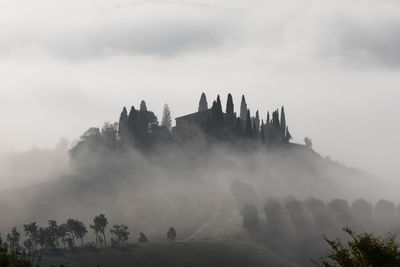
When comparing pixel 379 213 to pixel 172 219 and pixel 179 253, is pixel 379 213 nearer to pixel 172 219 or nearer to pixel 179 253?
Answer: pixel 172 219

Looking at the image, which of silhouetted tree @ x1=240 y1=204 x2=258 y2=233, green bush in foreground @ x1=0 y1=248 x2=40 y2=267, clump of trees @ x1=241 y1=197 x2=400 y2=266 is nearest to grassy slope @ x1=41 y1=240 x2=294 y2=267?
clump of trees @ x1=241 y1=197 x2=400 y2=266

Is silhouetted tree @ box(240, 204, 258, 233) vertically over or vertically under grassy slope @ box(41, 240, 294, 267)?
over

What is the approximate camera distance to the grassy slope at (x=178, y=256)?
452 ft

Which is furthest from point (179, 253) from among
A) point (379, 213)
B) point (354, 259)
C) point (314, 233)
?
point (354, 259)

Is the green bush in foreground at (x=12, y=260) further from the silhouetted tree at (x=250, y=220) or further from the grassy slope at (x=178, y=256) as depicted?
the silhouetted tree at (x=250, y=220)

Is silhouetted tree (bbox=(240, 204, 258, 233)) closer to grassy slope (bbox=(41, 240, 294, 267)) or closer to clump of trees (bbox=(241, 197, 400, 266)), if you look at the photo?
clump of trees (bbox=(241, 197, 400, 266))

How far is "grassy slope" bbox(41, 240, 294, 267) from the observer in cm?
13775

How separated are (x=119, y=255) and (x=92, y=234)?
→ 1585 inches

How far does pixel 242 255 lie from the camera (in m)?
152

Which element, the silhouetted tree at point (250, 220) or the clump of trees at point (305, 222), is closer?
the clump of trees at point (305, 222)

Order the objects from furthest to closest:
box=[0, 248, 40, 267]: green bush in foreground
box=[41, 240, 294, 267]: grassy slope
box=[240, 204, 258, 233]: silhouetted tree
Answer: box=[240, 204, 258, 233]: silhouetted tree → box=[41, 240, 294, 267]: grassy slope → box=[0, 248, 40, 267]: green bush in foreground

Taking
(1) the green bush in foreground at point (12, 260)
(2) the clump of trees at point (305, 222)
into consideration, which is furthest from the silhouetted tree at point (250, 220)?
(1) the green bush in foreground at point (12, 260)

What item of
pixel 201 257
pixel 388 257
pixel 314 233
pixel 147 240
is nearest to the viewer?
pixel 388 257

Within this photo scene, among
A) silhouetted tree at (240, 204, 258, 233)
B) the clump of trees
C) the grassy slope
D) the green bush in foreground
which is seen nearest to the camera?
the green bush in foreground
